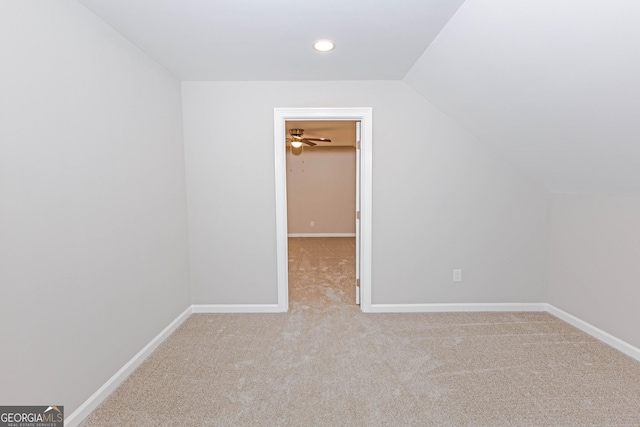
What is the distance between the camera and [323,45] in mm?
2186

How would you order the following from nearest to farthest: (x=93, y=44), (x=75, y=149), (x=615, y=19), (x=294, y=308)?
(x=615, y=19)
(x=75, y=149)
(x=93, y=44)
(x=294, y=308)

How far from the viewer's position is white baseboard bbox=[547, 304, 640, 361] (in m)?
2.23

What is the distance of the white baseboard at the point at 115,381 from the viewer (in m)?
1.64

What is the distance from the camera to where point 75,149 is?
5.36 ft

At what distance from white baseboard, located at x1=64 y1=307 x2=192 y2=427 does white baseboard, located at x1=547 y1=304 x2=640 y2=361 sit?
369 centimetres

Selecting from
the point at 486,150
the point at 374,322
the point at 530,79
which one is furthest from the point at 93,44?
the point at 486,150

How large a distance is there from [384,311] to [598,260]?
74.5 inches

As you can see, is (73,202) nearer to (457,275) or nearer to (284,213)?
(284,213)

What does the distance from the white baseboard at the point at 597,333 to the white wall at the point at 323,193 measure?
16.7 ft

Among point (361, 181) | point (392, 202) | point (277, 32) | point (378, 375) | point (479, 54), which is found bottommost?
point (378, 375)

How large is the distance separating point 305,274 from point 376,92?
2736 mm

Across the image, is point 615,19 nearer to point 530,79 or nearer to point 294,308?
point 530,79

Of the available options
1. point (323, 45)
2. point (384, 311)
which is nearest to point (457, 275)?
point (384, 311)

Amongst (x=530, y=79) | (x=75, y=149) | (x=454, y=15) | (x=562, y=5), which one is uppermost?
(x=454, y=15)
